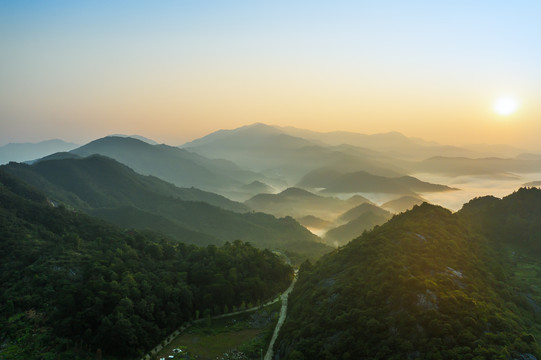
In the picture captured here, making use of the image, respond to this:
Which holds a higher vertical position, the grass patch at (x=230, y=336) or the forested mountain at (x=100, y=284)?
the forested mountain at (x=100, y=284)

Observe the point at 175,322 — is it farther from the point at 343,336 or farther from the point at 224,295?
the point at 343,336

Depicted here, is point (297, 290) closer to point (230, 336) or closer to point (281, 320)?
point (281, 320)

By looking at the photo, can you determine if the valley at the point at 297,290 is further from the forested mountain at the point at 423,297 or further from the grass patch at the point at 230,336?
the grass patch at the point at 230,336

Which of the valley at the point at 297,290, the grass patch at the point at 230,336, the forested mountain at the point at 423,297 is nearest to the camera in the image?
the forested mountain at the point at 423,297

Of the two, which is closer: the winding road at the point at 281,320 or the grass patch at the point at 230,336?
the winding road at the point at 281,320

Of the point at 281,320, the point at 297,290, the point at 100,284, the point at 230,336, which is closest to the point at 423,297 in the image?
the point at 281,320

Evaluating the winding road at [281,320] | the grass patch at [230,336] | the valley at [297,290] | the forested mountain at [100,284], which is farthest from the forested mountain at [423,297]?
the forested mountain at [100,284]
